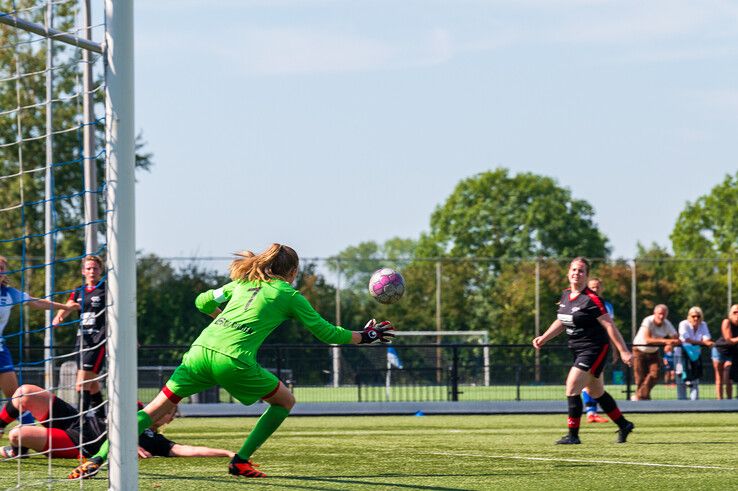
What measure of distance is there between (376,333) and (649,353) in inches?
591

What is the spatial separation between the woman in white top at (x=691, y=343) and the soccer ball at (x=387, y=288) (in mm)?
13370

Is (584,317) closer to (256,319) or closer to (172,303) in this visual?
(256,319)

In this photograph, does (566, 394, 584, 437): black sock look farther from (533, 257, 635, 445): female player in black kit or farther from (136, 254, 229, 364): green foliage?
(136, 254, 229, 364): green foliage

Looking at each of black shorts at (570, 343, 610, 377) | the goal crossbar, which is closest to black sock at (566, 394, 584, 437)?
black shorts at (570, 343, 610, 377)

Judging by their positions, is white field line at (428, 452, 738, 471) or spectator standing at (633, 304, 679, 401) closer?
white field line at (428, 452, 738, 471)

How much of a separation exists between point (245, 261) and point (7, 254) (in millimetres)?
36072

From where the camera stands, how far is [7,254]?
143 ft

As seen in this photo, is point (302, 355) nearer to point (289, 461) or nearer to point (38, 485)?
point (289, 461)

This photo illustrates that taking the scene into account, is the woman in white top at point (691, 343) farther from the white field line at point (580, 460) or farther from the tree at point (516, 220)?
the tree at point (516, 220)

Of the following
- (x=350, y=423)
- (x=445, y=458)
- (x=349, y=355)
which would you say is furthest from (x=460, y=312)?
(x=445, y=458)

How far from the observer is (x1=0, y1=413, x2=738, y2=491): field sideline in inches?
354

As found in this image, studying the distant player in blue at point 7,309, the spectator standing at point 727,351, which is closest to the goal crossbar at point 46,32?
the distant player in blue at point 7,309

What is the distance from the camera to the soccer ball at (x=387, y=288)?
11.1m

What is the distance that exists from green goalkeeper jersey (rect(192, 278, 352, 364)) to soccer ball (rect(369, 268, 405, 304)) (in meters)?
2.18
